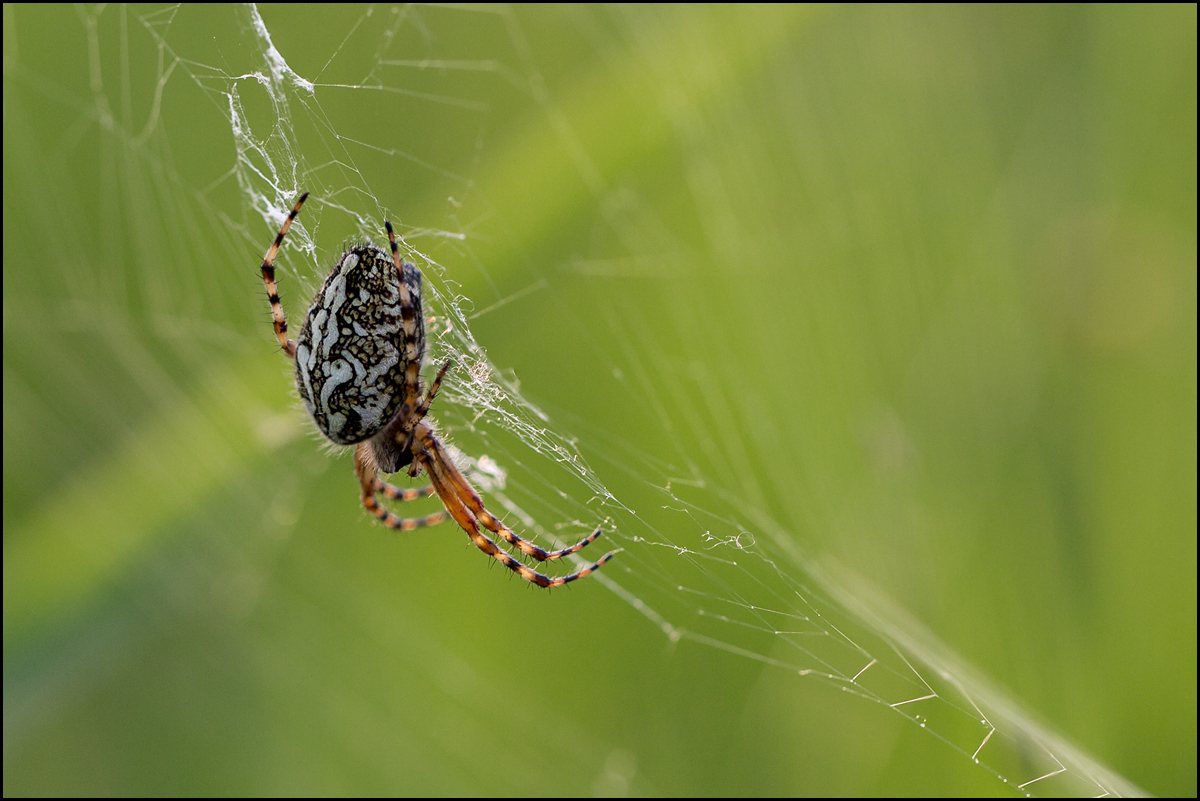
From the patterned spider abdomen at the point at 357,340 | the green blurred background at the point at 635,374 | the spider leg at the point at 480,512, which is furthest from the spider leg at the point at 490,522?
the patterned spider abdomen at the point at 357,340

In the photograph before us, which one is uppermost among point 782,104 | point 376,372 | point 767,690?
point 782,104

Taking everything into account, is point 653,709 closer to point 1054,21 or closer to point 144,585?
point 144,585

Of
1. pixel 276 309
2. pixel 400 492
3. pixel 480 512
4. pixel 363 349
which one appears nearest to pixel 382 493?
pixel 400 492

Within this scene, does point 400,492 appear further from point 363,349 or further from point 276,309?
point 363,349

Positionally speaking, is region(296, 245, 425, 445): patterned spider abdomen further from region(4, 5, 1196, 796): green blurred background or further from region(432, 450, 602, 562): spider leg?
region(432, 450, 602, 562): spider leg

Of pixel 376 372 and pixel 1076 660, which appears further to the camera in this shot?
pixel 1076 660

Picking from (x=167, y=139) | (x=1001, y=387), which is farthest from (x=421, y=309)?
(x=1001, y=387)
